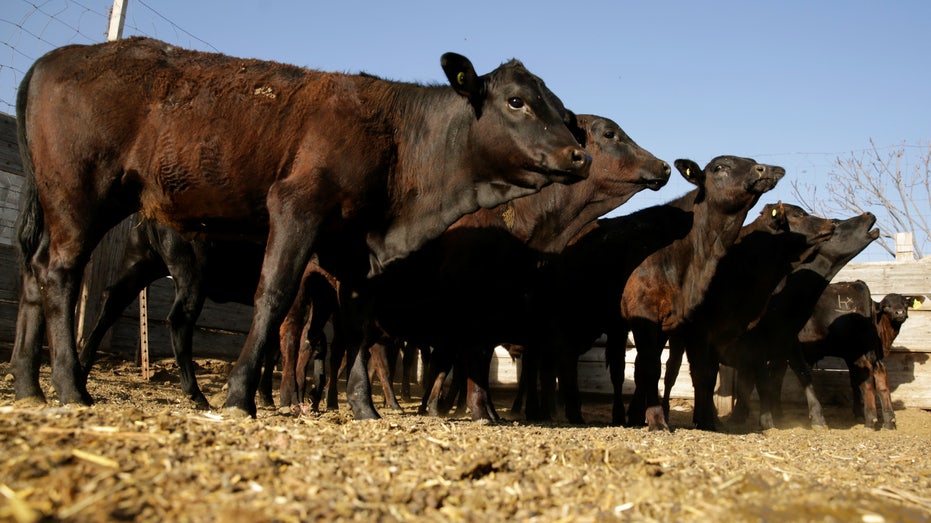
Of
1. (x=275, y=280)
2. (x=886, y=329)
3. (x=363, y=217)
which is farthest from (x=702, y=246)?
(x=275, y=280)

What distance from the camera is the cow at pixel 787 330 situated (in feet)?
39.2

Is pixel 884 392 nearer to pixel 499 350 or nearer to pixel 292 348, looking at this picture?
pixel 499 350

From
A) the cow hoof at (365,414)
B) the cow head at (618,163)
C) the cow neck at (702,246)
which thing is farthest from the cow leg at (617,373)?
the cow hoof at (365,414)

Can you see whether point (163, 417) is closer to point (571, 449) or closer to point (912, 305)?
point (571, 449)

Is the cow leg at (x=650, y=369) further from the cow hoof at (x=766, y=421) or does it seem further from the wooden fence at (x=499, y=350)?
the wooden fence at (x=499, y=350)

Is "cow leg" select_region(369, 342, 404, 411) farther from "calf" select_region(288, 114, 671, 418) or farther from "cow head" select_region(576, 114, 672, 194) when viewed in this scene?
"cow head" select_region(576, 114, 672, 194)

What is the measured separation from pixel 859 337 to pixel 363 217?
9.96 meters

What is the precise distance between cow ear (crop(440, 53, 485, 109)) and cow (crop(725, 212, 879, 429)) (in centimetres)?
669

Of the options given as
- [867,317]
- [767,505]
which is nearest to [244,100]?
[767,505]

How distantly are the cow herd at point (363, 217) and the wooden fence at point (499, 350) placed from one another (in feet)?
10.9

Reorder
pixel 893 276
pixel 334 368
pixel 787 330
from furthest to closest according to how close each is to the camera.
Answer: pixel 893 276 → pixel 787 330 → pixel 334 368

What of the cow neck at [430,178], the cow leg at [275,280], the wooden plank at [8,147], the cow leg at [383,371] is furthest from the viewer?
the cow leg at [383,371]

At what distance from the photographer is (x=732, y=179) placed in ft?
32.7

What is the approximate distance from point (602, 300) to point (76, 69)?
638 centimetres
